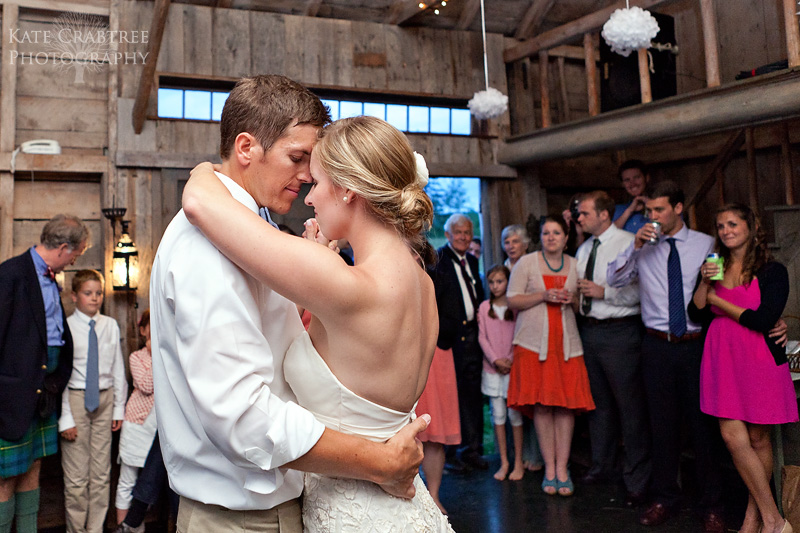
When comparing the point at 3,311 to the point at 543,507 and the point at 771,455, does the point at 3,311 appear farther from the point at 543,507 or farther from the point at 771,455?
the point at 771,455

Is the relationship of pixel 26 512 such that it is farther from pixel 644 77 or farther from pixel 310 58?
pixel 644 77

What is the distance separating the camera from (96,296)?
441cm

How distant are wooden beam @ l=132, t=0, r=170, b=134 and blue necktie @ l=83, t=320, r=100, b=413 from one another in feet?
5.39

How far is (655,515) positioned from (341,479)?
3.16 meters

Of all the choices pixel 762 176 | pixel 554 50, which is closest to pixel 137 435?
pixel 554 50

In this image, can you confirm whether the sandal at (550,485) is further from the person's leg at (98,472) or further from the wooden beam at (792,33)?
the wooden beam at (792,33)

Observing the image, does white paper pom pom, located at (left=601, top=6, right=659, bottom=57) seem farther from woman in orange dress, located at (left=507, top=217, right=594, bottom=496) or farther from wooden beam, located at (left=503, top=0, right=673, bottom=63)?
woman in orange dress, located at (left=507, top=217, right=594, bottom=496)

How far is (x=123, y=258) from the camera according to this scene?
4816 mm

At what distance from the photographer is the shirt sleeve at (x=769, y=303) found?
3.55 m

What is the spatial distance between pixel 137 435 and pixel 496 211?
3710mm

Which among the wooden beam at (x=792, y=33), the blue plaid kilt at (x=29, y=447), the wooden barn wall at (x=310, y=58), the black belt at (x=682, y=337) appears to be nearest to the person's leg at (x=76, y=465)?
the blue plaid kilt at (x=29, y=447)

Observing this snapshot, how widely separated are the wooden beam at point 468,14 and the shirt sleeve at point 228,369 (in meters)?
5.44

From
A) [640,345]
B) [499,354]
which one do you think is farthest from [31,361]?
[640,345]

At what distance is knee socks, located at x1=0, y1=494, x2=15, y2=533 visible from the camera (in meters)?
3.67
